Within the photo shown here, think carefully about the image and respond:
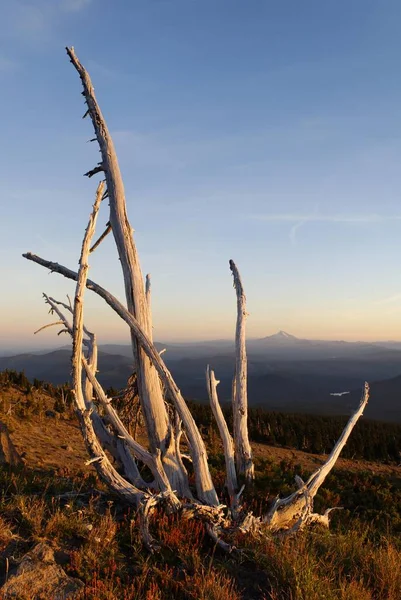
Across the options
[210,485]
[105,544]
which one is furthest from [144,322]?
[105,544]

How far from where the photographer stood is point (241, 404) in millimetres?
8188

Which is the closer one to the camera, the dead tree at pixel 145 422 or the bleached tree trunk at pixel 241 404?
the dead tree at pixel 145 422

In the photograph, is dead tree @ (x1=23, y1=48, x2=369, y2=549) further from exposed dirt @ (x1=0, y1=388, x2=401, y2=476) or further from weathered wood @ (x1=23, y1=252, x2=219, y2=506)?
exposed dirt @ (x1=0, y1=388, x2=401, y2=476)

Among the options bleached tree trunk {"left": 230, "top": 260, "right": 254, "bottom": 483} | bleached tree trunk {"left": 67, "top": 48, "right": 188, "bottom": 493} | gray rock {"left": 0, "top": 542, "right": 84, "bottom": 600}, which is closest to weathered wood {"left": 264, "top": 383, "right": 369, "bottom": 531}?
bleached tree trunk {"left": 230, "top": 260, "right": 254, "bottom": 483}

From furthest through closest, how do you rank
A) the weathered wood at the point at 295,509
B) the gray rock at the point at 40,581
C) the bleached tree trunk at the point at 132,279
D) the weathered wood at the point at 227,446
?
1. the weathered wood at the point at 227,446
2. the bleached tree trunk at the point at 132,279
3. the weathered wood at the point at 295,509
4. the gray rock at the point at 40,581

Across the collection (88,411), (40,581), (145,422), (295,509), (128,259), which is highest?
(128,259)

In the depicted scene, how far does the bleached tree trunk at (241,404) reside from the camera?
8.12m

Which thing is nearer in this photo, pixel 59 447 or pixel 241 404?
pixel 241 404

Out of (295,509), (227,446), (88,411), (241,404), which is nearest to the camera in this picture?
(88,411)

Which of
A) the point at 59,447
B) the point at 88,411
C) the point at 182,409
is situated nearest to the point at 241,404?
the point at 182,409

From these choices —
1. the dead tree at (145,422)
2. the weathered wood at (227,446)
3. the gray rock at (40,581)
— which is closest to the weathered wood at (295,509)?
the dead tree at (145,422)

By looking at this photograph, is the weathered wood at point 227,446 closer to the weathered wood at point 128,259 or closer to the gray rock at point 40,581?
the weathered wood at point 128,259

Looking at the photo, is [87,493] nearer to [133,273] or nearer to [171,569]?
[171,569]

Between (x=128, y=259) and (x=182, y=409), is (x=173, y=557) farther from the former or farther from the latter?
(x=128, y=259)
